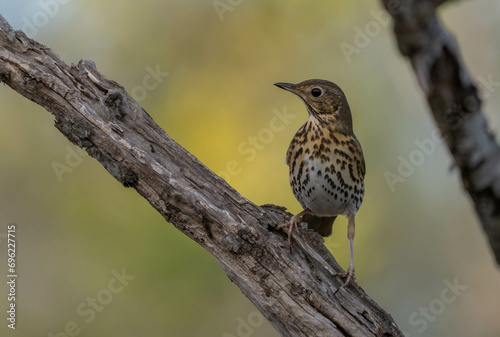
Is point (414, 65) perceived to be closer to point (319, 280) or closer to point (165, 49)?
point (319, 280)

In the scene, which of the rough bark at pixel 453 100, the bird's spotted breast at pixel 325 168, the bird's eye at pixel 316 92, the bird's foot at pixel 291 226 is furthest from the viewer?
the bird's eye at pixel 316 92

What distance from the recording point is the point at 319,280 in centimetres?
482

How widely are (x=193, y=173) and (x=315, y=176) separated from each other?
1535 mm

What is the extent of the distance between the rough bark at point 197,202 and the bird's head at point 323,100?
1573mm

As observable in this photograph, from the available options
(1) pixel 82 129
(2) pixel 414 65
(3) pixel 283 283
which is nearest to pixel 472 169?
(2) pixel 414 65

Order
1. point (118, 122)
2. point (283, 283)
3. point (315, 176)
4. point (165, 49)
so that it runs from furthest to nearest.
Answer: point (165, 49)
point (315, 176)
point (118, 122)
point (283, 283)

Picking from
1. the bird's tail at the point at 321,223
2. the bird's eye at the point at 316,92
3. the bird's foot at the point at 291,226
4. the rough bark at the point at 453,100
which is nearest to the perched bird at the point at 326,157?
the bird's eye at the point at 316,92

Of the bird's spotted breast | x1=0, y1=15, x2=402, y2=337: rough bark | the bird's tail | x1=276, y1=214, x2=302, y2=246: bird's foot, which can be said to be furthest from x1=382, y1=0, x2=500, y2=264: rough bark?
the bird's tail

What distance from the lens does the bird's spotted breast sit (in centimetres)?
593

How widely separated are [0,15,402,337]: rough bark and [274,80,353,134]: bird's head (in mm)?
1573

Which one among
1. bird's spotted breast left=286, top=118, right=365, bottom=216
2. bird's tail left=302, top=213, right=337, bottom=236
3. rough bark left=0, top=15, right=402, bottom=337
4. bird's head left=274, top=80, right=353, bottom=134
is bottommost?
rough bark left=0, top=15, right=402, bottom=337

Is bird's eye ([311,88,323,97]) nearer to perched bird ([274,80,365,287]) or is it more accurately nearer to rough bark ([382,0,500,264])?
perched bird ([274,80,365,287])

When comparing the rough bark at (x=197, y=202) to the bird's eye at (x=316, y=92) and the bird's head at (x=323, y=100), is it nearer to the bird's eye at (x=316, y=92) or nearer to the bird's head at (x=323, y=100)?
the bird's head at (x=323, y=100)

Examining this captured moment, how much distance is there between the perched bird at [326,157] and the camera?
5938 mm
